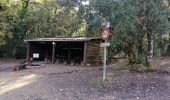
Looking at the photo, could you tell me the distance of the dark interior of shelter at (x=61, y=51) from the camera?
25.0 m

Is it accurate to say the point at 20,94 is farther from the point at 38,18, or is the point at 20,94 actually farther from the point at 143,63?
the point at 38,18

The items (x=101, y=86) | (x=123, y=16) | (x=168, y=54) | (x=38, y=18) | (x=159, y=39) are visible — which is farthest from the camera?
(x=38, y=18)

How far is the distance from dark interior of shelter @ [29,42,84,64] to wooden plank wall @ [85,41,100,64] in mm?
1518

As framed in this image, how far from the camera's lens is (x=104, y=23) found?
13.0 meters

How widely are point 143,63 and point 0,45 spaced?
19.0 metres

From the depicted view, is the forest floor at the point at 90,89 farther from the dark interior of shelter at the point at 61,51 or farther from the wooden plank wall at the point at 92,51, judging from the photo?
the dark interior of shelter at the point at 61,51

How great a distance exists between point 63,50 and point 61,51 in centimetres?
24

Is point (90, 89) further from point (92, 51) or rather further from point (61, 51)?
point (61, 51)

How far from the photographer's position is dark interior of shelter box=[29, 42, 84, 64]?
25.0m

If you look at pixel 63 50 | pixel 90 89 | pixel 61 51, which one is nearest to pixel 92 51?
pixel 63 50

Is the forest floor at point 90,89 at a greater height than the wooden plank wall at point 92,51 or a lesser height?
lesser

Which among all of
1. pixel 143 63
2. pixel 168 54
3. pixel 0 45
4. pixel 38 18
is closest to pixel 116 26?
pixel 143 63

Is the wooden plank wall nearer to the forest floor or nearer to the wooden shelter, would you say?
the wooden shelter

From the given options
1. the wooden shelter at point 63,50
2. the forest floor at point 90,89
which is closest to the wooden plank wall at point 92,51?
the wooden shelter at point 63,50
